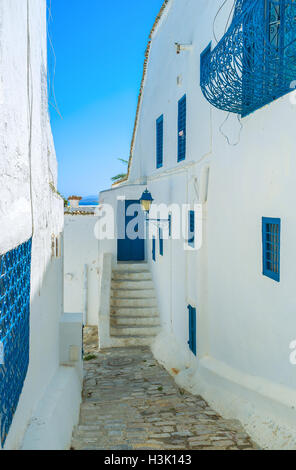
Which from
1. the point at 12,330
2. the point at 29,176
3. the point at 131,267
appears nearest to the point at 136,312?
the point at 131,267

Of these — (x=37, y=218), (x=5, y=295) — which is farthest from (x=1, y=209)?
(x=37, y=218)

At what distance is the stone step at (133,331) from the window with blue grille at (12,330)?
8.07 m

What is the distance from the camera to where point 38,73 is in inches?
193

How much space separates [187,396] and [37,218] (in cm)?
443

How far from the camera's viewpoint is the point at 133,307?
1247cm

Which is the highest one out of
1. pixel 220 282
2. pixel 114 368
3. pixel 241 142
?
pixel 241 142

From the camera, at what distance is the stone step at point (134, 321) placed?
12008mm

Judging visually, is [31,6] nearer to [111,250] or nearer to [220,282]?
[220,282]

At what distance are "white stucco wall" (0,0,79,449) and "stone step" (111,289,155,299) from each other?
634 cm

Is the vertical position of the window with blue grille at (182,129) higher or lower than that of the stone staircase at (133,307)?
higher

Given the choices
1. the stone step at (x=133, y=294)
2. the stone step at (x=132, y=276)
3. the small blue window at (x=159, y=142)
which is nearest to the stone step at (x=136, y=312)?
the stone step at (x=133, y=294)

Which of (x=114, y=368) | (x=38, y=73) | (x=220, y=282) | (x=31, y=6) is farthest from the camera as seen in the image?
(x=114, y=368)

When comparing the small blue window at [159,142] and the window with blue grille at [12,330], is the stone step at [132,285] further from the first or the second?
the window with blue grille at [12,330]

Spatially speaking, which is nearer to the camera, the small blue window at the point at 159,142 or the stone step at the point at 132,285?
the small blue window at the point at 159,142
